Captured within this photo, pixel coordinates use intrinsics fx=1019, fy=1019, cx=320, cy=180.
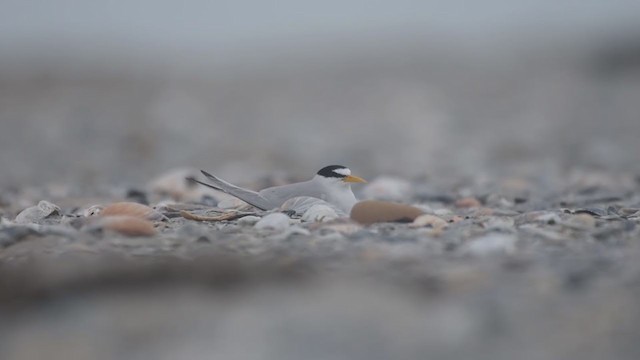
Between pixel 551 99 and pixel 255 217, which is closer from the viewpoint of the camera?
pixel 255 217

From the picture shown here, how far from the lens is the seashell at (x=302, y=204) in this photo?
20.9ft

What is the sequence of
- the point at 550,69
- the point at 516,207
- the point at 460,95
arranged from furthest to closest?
the point at 550,69
the point at 460,95
the point at 516,207

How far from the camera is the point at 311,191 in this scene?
674 cm

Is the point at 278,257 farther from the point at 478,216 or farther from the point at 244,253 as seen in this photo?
the point at 478,216

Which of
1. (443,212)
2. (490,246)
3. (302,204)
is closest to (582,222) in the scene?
(490,246)

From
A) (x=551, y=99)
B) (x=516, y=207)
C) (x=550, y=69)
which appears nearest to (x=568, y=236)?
(x=516, y=207)

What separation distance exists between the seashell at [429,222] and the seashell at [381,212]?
0.18 feet

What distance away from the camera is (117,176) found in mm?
13672

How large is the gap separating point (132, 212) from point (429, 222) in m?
1.82

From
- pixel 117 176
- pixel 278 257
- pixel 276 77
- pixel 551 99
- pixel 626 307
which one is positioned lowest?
pixel 626 307

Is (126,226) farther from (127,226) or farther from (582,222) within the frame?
(582,222)

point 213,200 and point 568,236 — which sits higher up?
point 213,200

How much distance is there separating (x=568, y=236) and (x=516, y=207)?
229cm

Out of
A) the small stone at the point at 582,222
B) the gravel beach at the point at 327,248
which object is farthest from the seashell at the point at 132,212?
the small stone at the point at 582,222
